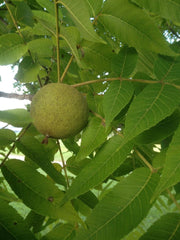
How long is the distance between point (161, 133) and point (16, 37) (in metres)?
0.82

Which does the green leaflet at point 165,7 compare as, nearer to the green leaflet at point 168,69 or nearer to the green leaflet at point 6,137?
the green leaflet at point 168,69

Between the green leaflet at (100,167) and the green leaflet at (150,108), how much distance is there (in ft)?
0.25

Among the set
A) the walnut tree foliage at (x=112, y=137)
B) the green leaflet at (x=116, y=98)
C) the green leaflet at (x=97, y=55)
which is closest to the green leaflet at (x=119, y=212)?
the walnut tree foliage at (x=112, y=137)

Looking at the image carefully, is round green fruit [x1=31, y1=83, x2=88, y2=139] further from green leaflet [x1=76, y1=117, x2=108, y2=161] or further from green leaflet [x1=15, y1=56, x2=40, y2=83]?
green leaflet [x1=15, y1=56, x2=40, y2=83]

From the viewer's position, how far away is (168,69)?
1.07 m

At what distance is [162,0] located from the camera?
3.01 ft

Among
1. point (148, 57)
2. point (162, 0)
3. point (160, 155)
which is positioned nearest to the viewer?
point (162, 0)

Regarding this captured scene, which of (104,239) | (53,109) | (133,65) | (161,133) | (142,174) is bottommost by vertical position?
(104,239)

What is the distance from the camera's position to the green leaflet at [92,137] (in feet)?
3.54

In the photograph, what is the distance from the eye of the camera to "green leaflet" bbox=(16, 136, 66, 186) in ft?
3.51

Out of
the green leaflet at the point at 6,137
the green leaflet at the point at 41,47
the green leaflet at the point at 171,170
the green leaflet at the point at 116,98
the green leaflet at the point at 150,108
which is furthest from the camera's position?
the green leaflet at the point at 41,47

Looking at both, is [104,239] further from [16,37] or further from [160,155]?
[16,37]

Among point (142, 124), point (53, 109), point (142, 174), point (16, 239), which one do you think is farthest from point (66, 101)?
point (16, 239)

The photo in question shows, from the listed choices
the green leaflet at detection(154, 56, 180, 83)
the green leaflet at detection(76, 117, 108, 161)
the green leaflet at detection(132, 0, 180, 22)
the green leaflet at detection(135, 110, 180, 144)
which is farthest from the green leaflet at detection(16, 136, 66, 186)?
the green leaflet at detection(132, 0, 180, 22)
